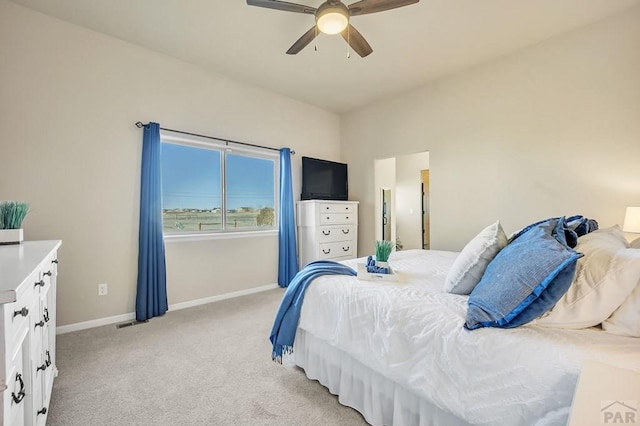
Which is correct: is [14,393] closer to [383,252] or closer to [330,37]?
[383,252]

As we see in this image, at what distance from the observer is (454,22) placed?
2531mm

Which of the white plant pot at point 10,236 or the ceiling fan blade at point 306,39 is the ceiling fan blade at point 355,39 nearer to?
the ceiling fan blade at point 306,39

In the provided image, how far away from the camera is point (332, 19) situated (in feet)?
6.33

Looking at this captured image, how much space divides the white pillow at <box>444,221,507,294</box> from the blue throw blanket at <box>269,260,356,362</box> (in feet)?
2.06

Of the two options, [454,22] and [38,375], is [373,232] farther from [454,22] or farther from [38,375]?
[38,375]

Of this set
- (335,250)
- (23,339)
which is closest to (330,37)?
(335,250)

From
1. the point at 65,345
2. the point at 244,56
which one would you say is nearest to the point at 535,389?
the point at 65,345

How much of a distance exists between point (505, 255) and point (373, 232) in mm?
3255

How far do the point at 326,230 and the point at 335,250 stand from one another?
0.36 metres

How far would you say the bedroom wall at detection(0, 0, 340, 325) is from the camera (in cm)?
236

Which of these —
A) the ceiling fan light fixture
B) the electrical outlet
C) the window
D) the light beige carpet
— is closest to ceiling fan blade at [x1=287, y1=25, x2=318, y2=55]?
the ceiling fan light fixture

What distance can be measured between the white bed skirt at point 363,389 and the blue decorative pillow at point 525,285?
44 cm

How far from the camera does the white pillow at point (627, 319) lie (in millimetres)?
960

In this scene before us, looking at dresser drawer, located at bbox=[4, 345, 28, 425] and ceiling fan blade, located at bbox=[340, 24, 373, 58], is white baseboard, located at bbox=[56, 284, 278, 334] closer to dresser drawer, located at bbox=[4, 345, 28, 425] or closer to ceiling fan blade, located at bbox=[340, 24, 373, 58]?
dresser drawer, located at bbox=[4, 345, 28, 425]
